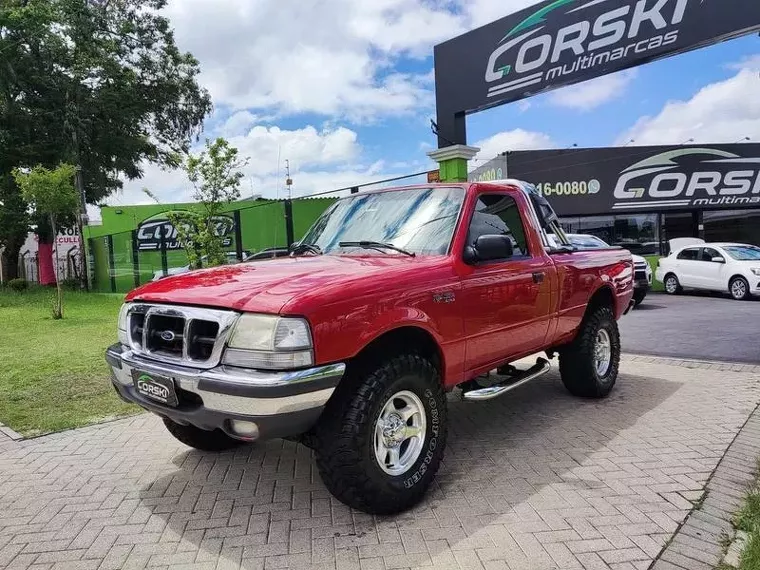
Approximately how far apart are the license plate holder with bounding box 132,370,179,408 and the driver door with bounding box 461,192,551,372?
Answer: 184 cm

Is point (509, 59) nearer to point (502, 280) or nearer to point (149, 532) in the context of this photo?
point (502, 280)

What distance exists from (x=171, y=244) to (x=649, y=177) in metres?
17.2

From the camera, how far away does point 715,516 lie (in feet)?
10.6

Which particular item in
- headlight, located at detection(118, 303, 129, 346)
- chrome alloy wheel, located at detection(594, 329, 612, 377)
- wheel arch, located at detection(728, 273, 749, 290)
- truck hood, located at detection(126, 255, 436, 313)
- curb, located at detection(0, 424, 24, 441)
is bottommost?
curb, located at detection(0, 424, 24, 441)

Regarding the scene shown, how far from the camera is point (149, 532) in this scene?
126 inches

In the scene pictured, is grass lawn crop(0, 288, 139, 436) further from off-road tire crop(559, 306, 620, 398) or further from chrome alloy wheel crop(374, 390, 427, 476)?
Result: off-road tire crop(559, 306, 620, 398)

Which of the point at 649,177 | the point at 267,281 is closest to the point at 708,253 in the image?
the point at 649,177

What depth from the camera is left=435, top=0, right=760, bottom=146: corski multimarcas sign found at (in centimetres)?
918

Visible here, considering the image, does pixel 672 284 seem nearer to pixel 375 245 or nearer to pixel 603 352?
pixel 603 352

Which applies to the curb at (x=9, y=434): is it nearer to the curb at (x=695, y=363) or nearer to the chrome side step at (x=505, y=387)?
the chrome side step at (x=505, y=387)

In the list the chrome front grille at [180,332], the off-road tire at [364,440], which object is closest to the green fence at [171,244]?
the chrome front grille at [180,332]

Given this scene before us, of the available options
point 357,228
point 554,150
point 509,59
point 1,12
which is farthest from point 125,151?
point 357,228

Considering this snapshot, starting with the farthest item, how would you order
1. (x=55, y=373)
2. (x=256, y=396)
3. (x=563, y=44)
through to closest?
(x=563, y=44) → (x=55, y=373) → (x=256, y=396)

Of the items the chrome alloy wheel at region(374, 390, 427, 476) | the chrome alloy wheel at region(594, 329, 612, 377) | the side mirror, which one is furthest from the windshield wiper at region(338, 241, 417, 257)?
the chrome alloy wheel at region(594, 329, 612, 377)
